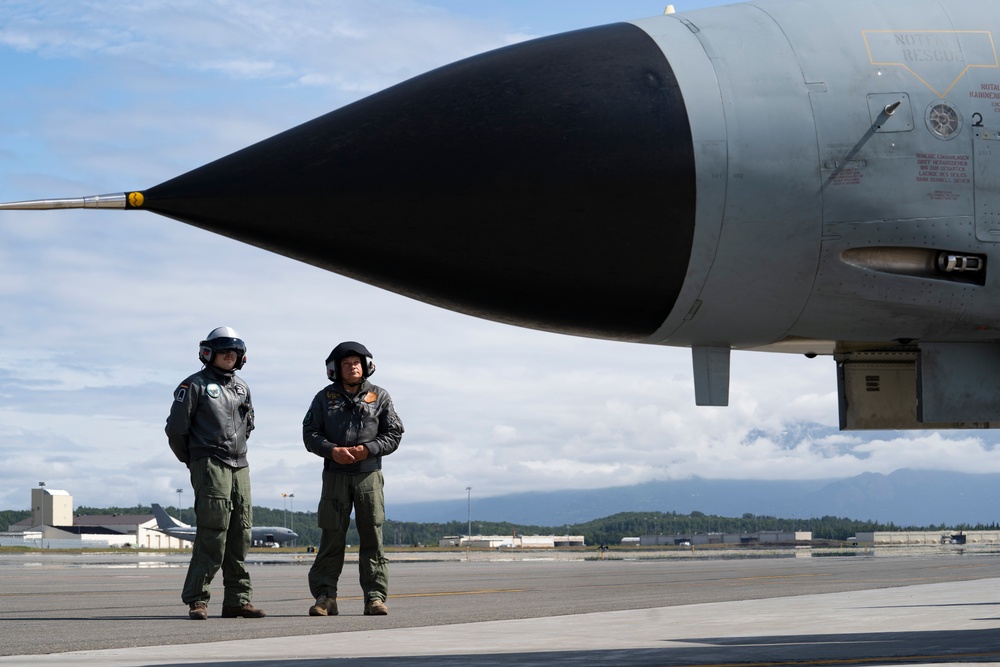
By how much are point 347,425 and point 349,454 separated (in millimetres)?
318

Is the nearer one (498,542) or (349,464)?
(349,464)

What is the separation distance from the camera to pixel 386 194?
580cm

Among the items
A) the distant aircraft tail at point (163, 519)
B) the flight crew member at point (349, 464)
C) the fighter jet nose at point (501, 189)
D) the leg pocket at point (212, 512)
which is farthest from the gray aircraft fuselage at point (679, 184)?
the distant aircraft tail at point (163, 519)

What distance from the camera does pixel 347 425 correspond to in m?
10.9

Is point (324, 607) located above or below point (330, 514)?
below

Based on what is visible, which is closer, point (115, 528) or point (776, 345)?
point (776, 345)

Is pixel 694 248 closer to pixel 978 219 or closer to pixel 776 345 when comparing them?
pixel 776 345

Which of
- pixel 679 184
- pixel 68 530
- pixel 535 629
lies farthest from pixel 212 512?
pixel 68 530

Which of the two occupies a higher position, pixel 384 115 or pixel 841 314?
pixel 384 115

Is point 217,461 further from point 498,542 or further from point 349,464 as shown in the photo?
point 498,542

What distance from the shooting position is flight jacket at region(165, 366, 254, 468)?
10.7m

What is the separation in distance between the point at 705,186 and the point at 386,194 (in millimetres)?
1571

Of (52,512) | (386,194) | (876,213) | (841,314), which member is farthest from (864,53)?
(52,512)

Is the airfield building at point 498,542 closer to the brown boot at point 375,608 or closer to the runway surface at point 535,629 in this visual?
the runway surface at point 535,629
